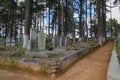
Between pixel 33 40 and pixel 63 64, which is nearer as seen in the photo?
pixel 63 64

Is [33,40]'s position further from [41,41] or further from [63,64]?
[63,64]

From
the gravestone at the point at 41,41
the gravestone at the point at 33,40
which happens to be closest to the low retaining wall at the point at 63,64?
the gravestone at the point at 41,41

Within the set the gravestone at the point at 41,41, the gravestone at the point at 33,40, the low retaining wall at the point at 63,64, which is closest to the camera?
the low retaining wall at the point at 63,64

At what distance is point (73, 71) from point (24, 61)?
2158 millimetres

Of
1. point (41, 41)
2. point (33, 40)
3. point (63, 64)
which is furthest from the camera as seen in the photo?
point (33, 40)

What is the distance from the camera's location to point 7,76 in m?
9.27

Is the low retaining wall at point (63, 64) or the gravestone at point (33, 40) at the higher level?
the gravestone at point (33, 40)

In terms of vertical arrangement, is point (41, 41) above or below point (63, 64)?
above

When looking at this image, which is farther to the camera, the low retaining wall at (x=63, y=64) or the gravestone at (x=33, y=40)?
the gravestone at (x=33, y=40)

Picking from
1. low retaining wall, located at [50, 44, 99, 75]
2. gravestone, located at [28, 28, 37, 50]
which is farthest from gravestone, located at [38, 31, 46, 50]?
low retaining wall, located at [50, 44, 99, 75]

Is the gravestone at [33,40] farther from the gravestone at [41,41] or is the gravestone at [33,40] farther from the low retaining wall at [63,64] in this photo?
the low retaining wall at [63,64]

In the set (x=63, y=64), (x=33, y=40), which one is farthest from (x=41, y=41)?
(x=63, y=64)

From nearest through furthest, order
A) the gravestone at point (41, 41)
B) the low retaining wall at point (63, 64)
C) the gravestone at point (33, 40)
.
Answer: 1. the low retaining wall at point (63, 64)
2. the gravestone at point (41, 41)
3. the gravestone at point (33, 40)

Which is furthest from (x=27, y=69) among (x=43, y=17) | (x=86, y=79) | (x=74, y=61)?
(x=43, y=17)
